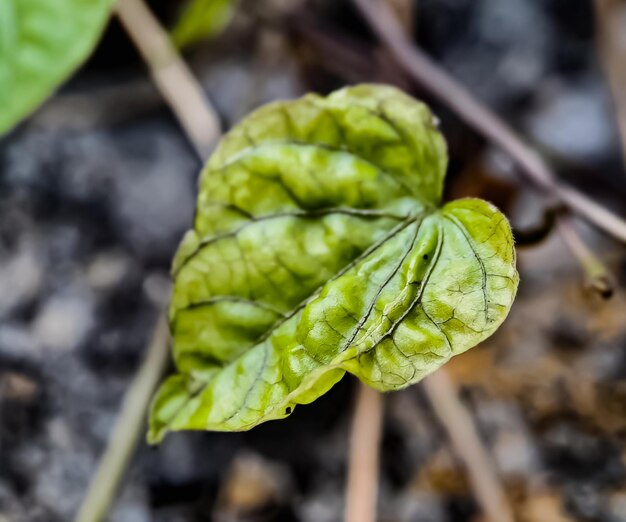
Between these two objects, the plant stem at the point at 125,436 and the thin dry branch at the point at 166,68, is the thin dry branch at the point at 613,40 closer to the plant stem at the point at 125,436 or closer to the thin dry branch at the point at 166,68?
the thin dry branch at the point at 166,68

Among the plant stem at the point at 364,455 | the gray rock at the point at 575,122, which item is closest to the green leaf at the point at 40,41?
the plant stem at the point at 364,455

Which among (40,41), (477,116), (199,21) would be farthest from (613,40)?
(40,41)

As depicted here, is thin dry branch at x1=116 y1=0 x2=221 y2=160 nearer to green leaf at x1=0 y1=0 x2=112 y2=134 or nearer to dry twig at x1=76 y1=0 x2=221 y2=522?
dry twig at x1=76 y1=0 x2=221 y2=522

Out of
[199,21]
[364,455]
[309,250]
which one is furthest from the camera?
[199,21]

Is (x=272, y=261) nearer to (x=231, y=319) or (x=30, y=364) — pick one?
(x=231, y=319)

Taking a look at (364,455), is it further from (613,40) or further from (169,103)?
(613,40)

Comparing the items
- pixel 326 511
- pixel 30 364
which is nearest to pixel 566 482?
pixel 326 511

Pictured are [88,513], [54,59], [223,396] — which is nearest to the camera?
[223,396]
